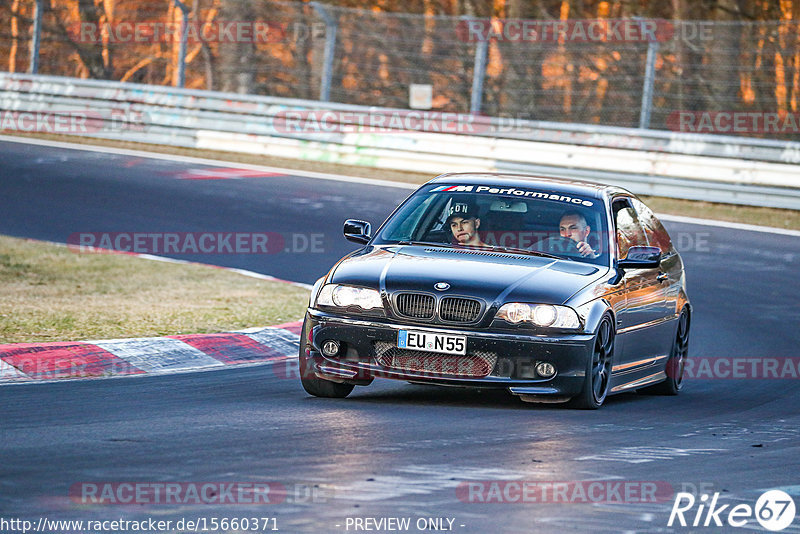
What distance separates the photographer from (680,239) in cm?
1748

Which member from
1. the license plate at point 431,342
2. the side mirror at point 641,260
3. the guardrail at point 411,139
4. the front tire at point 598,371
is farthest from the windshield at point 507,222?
the guardrail at point 411,139

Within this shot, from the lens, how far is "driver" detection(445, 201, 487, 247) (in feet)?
29.1

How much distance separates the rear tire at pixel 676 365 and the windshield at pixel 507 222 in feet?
4.36

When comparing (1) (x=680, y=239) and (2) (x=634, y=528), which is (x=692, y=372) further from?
(1) (x=680, y=239)

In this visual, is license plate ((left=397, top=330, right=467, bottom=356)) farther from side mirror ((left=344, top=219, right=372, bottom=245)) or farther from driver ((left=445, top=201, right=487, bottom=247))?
side mirror ((left=344, top=219, right=372, bottom=245))

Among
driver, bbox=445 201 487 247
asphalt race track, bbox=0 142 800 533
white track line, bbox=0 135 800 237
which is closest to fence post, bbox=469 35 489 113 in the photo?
white track line, bbox=0 135 800 237

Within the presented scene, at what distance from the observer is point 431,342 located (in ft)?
25.2

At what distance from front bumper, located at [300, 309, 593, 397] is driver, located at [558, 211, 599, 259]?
109 cm

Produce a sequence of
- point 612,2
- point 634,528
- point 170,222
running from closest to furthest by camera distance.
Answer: point 634,528
point 170,222
point 612,2

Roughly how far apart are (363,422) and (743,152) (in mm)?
14162

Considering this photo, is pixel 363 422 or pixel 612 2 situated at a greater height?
pixel 612 2

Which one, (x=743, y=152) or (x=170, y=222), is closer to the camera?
(x=170, y=222)

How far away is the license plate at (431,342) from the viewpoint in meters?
7.67

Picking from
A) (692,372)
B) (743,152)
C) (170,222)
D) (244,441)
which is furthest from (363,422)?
(743,152)
